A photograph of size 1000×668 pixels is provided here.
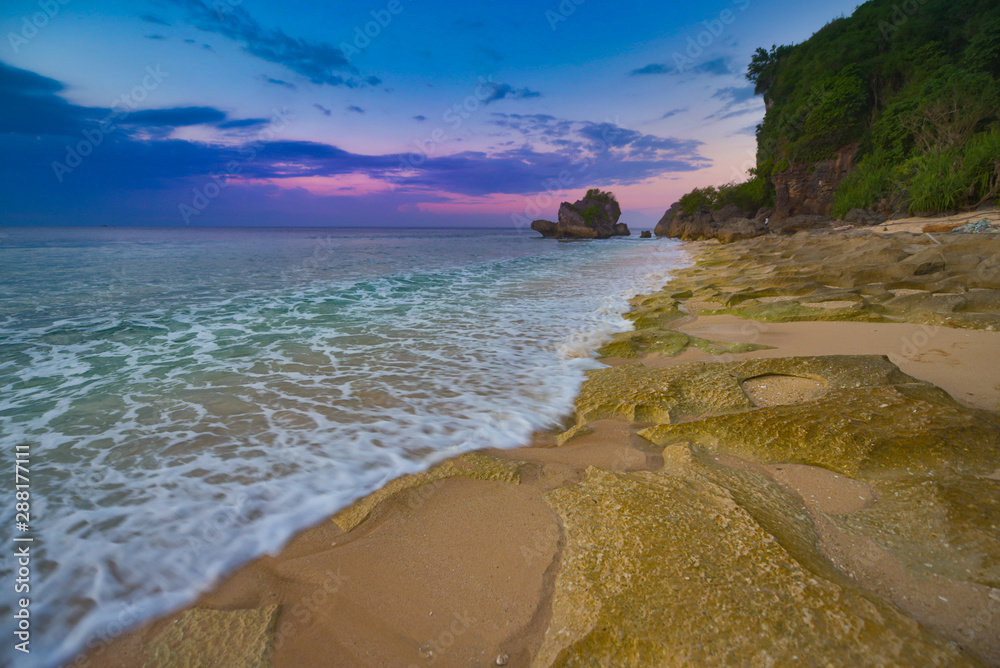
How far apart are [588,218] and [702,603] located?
8056 cm

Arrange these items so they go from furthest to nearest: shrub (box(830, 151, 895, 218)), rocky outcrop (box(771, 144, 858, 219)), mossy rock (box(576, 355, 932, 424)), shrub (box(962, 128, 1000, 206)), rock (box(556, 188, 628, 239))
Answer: rock (box(556, 188, 628, 239)) → rocky outcrop (box(771, 144, 858, 219)) → shrub (box(830, 151, 895, 218)) → shrub (box(962, 128, 1000, 206)) → mossy rock (box(576, 355, 932, 424))

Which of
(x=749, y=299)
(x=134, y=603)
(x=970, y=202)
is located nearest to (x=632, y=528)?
(x=134, y=603)

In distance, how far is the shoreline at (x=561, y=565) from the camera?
1.39 meters

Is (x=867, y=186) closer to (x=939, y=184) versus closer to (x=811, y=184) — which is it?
(x=939, y=184)

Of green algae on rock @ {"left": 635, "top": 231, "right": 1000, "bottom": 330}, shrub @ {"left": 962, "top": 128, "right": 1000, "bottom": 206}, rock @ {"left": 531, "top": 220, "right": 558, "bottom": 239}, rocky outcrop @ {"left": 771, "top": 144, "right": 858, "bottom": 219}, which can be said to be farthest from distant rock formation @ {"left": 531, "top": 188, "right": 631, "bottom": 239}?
green algae on rock @ {"left": 635, "top": 231, "right": 1000, "bottom": 330}

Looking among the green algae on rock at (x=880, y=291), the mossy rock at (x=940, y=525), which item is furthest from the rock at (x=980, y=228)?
the mossy rock at (x=940, y=525)

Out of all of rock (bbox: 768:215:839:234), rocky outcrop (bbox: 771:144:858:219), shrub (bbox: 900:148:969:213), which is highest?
rocky outcrop (bbox: 771:144:858:219)

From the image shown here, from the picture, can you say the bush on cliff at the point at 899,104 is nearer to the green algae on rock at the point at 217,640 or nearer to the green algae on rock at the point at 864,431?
the green algae on rock at the point at 864,431

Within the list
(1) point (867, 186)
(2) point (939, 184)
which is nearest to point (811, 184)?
(1) point (867, 186)

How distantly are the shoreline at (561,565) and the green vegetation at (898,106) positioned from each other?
70.4 feet

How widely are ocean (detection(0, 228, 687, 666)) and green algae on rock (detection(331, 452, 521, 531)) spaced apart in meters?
0.13

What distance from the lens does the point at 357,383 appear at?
4570 millimetres

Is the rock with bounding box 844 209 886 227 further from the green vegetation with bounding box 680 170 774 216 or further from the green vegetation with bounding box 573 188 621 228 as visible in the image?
the green vegetation with bounding box 573 188 621 228

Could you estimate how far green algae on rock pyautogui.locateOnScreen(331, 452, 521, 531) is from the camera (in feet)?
7.81
